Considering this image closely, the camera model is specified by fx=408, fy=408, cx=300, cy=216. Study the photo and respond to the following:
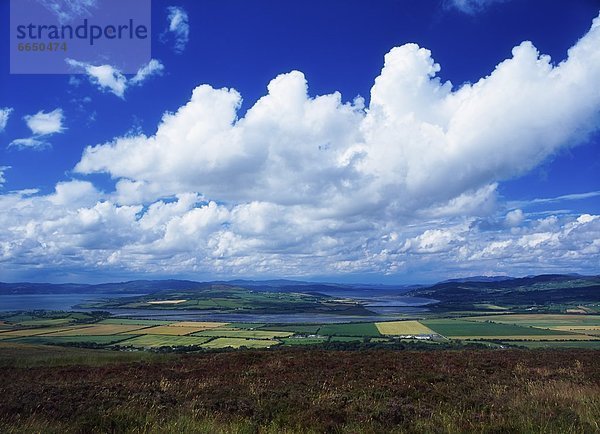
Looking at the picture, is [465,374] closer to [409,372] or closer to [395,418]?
[409,372]

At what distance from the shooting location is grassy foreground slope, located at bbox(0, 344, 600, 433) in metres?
9.29

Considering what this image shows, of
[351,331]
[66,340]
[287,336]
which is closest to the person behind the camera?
[66,340]

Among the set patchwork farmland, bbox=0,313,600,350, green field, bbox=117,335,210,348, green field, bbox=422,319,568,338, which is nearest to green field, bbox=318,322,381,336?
patchwork farmland, bbox=0,313,600,350

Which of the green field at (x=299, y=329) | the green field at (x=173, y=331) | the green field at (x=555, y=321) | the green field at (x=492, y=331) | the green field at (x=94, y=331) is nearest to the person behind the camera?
the green field at (x=492, y=331)

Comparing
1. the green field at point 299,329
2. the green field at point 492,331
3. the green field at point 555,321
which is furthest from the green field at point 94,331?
the green field at point 555,321

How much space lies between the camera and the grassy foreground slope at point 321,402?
9.29m

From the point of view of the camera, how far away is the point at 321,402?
11.9 metres

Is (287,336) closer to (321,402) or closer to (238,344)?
(238,344)

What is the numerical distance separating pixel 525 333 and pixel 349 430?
101831mm

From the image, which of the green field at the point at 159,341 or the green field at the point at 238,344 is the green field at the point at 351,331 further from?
the green field at the point at 159,341

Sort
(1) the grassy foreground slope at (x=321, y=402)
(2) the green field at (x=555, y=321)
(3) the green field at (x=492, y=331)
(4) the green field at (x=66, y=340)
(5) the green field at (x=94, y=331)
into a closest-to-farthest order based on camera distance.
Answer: (1) the grassy foreground slope at (x=321, y=402), (4) the green field at (x=66, y=340), (3) the green field at (x=492, y=331), (5) the green field at (x=94, y=331), (2) the green field at (x=555, y=321)

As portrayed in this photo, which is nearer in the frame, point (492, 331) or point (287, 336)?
point (287, 336)

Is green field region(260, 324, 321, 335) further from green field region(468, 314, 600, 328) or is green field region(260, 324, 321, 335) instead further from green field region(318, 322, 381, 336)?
green field region(468, 314, 600, 328)

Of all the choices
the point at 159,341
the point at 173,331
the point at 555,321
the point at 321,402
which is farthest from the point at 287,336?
the point at 555,321
